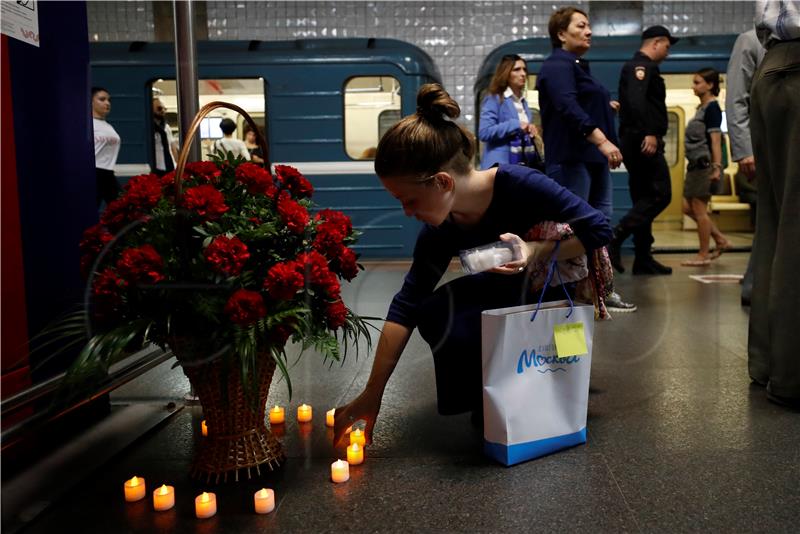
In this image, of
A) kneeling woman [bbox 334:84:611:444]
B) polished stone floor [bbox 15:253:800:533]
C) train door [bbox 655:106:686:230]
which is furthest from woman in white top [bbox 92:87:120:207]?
train door [bbox 655:106:686:230]

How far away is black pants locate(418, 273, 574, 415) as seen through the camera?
1.84 m

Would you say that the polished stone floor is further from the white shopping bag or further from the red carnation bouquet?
the red carnation bouquet

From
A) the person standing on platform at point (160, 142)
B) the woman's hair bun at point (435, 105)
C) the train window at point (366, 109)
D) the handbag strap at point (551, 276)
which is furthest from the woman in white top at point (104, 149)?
the handbag strap at point (551, 276)

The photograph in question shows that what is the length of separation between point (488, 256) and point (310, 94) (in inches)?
190

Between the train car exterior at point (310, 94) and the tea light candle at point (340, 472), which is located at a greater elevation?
the train car exterior at point (310, 94)

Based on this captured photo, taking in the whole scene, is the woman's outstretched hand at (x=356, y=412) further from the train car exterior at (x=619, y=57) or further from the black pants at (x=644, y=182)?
the train car exterior at (x=619, y=57)

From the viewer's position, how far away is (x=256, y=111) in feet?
21.1

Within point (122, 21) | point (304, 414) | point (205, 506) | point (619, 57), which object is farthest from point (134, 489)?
point (122, 21)

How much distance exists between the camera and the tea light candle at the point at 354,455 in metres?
1.70

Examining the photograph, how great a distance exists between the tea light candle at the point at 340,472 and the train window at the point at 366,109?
4753 millimetres

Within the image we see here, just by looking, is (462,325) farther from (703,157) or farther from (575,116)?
(703,157)

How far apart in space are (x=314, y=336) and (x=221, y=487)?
0.43 m

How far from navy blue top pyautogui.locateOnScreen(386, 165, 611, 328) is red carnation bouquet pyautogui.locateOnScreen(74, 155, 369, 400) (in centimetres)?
27

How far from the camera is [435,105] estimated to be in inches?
63.1
